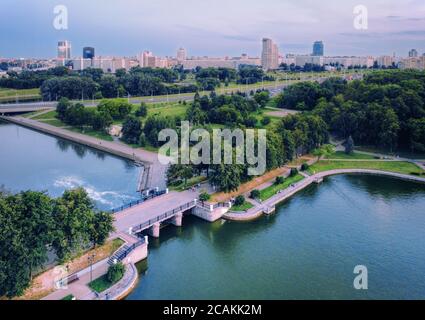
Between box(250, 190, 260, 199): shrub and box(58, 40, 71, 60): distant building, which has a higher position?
box(58, 40, 71, 60): distant building

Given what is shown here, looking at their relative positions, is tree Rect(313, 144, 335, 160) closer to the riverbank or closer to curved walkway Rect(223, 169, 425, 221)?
curved walkway Rect(223, 169, 425, 221)

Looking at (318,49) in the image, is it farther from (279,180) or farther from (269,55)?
(279,180)

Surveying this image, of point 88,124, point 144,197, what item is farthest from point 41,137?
point 144,197

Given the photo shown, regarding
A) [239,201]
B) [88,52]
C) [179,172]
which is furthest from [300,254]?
[88,52]

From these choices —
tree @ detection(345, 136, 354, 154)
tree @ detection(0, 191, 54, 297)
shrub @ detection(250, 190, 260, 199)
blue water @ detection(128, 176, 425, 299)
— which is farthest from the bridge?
tree @ detection(345, 136, 354, 154)
